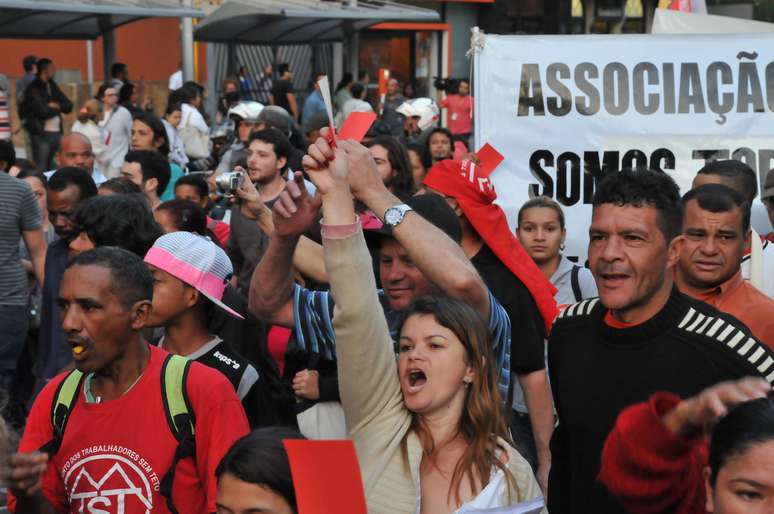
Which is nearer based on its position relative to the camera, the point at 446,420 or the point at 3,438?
the point at 3,438

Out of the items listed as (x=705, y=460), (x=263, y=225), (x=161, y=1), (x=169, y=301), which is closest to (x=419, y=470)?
(x=705, y=460)

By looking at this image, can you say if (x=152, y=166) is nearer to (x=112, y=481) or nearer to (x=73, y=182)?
(x=73, y=182)

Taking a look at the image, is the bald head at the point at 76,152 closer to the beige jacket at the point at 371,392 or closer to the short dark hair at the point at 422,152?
the short dark hair at the point at 422,152

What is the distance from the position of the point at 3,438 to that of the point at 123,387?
62cm

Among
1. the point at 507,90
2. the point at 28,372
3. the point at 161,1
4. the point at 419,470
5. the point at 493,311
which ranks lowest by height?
the point at 28,372

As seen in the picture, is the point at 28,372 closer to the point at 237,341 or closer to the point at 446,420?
the point at 237,341

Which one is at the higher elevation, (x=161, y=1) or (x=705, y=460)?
(x=161, y=1)

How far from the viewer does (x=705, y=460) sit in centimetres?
314

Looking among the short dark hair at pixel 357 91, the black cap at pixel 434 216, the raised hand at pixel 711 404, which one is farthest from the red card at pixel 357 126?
the short dark hair at pixel 357 91

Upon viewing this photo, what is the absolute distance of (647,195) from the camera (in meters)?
4.02

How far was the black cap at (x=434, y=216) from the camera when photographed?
A: 4.68 m

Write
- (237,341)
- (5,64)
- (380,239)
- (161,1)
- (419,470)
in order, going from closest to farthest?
1. (419,470)
2. (380,239)
3. (237,341)
4. (161,1)
5. (5,64)

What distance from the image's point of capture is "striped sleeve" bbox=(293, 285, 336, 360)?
15.3 feet

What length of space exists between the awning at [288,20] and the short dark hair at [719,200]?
16.9 meters
